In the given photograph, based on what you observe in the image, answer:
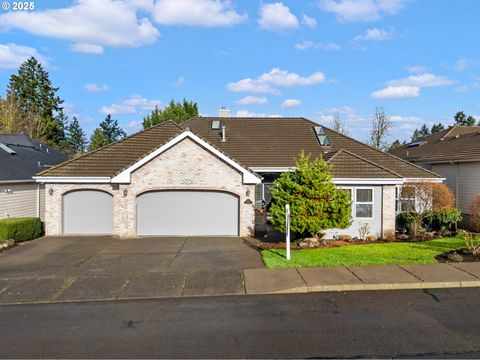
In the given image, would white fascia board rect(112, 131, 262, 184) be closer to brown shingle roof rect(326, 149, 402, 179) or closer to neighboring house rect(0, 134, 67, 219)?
brown shingle roof rect(326, 149, 402, 179)

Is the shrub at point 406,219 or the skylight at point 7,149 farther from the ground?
the skylight at point 7,149

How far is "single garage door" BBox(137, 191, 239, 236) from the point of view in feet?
56.9

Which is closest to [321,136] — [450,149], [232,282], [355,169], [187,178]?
[355,169]

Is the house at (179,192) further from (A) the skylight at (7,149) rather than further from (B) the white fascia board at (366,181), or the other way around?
(A) the skylight at (7,149)

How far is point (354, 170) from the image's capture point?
1692 cm

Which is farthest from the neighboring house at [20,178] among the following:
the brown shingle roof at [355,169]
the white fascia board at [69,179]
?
the brown shingle roof at [355,169]

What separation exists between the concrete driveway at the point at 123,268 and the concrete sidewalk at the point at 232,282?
2 centimetres

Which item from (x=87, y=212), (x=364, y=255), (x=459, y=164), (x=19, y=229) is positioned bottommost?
(x=364, y=255)

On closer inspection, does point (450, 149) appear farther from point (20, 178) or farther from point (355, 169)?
point (20, 178)

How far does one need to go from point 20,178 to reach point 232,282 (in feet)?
51.7

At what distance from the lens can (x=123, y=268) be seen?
1127 cm

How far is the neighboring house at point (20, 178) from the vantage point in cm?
1942

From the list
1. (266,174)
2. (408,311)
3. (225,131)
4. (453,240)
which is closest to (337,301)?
(408,311)

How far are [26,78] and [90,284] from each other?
188ft
